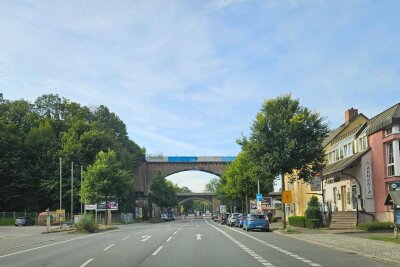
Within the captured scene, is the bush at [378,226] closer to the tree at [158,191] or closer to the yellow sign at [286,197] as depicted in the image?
the yellow sign at [286,197]

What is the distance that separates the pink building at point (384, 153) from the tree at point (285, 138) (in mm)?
4251

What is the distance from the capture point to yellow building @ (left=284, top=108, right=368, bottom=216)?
46.8 m

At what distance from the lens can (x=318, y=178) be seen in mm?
47438

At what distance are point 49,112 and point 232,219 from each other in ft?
164

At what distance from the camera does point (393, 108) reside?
35.4 meters

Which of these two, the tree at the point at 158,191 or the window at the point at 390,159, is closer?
the window at the point at 390,159

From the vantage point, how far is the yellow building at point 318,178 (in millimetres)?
46825

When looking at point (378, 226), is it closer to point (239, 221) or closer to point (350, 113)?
point (239, 221)

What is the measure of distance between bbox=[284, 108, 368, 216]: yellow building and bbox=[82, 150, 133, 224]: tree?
20.7 metres

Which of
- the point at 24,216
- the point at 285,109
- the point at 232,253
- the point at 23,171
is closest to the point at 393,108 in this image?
the point at 285,109

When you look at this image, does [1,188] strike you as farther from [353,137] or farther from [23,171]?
[353,137]

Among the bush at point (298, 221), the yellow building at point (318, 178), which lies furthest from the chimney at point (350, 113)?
the bush at point (298, 221)

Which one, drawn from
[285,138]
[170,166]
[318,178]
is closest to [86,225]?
[285,138]

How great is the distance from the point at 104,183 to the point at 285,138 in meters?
27.8
